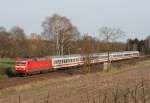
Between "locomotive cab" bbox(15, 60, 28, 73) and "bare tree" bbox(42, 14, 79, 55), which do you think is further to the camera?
"bare tree" bbox(42, 14, 79, 55)

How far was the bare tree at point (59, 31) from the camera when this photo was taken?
89562 mm

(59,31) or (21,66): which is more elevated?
(59,31)

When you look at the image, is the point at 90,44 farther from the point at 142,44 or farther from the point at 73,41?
the point at 142,44

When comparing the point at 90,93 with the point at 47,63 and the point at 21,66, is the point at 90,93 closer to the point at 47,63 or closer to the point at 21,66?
the point at 21,66

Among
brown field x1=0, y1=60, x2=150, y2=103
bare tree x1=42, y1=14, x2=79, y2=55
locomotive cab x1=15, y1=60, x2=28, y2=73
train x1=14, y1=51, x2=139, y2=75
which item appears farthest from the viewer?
bare tree x1=42, y1=14, x2=79, y2=55

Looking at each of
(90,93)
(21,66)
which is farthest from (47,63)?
(90,93)

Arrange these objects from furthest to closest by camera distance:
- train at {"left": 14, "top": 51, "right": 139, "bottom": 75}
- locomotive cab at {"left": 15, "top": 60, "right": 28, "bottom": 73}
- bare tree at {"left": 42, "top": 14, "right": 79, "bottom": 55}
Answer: bare tree at {"left": 42, "top": 14, "right": 79, "bottom": 55}, train at {"left": 14, "top": 51, "right": 139, "bottom": 75}, locomotive cab at {"left": 15, "top": 60, "right": 28, "bottom": 73}

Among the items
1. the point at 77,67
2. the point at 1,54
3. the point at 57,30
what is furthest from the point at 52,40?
the point at 77,67

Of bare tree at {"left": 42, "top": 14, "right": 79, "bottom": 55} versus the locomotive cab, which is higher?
bare tree at {"left": 42, "top": 14, "right": 79, "bottom": 55}

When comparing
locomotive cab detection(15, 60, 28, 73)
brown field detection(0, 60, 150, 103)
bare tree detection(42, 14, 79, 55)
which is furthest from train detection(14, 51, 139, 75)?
bare tree detection(42, 14, 79, 55)

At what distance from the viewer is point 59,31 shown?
91.6 metres

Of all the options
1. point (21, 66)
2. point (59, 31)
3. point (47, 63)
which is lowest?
point (21, 66)

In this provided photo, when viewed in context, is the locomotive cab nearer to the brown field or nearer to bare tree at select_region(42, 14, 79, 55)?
the brown field

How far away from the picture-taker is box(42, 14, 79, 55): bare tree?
89562mm
